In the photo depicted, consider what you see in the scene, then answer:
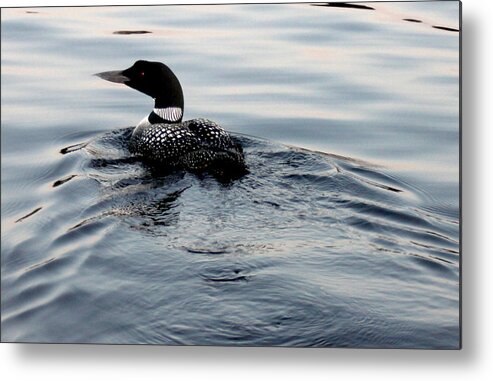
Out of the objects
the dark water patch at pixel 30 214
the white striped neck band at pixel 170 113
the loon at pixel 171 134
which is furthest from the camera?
the white striped neck band at pixel 170 113

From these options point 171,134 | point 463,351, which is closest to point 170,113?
point 171,134

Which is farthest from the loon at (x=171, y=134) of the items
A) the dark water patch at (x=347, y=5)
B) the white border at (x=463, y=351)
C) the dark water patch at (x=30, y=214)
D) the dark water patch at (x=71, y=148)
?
the white border at (x=463, y=351)

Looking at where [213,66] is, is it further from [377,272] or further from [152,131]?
[377,272]

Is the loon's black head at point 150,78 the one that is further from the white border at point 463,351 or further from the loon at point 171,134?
the white border at point 463,351

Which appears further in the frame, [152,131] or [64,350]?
[152,131]

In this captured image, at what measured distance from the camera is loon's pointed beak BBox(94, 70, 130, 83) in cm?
421

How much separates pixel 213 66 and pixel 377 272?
0.99 metres

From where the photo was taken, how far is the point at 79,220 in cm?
414

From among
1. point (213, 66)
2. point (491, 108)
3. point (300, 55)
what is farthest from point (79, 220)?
point (491, 108)

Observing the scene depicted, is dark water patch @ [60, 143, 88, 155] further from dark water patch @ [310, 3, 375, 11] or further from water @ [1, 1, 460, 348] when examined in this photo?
dark water patch @ [310, 3, 375, 11]

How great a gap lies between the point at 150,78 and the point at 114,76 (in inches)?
5.5

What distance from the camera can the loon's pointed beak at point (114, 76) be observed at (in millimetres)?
4215

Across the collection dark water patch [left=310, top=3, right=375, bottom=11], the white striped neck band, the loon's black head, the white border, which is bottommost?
the white border

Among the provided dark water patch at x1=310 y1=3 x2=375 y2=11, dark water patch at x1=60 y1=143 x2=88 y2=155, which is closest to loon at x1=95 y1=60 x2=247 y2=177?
dark water patch at x1=60 y1=143 x2=88 y2=155
